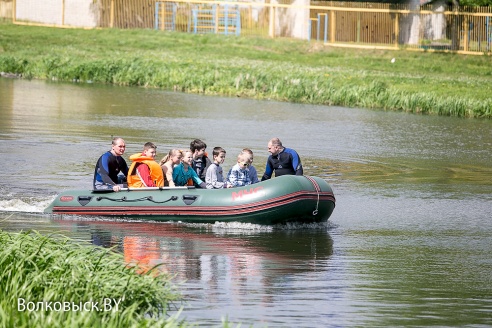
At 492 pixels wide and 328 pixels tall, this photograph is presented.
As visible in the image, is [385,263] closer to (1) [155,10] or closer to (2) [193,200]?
(2) [193,200]

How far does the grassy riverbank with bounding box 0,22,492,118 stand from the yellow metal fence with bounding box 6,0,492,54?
89.8 inches

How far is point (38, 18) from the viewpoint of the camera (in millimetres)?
54844

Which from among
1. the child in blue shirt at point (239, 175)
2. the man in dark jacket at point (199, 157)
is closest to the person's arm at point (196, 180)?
the man in dark jacket at point (199, 157)

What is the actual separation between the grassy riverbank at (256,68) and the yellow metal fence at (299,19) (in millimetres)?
2281

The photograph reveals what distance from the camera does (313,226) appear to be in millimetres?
15812

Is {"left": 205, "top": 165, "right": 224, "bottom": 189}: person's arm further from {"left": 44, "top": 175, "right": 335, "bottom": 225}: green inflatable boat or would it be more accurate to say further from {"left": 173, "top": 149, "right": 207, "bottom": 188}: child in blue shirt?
{"left": 44, "top": 175, "right": 335, "bottom": 225}: green inflatable boat

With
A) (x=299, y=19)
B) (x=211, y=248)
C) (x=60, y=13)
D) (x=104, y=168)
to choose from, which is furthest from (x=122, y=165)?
(x=60, y=13)

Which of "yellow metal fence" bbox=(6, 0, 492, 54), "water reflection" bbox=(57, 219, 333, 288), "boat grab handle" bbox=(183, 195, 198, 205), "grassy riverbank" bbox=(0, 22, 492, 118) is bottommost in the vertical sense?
"water reflection" bbox=(57, 219, 333, 288)

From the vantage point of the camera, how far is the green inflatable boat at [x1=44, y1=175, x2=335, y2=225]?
15.3 m

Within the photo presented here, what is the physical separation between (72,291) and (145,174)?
665 cm

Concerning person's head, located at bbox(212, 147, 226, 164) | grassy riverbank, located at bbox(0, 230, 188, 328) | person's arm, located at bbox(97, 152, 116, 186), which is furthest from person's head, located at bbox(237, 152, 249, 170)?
grassy riverbank, located at bbox(0, 230, 188, 328)

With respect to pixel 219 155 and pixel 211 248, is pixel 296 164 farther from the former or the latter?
pixel 211 248

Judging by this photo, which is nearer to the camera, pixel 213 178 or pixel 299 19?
pixel 213 178

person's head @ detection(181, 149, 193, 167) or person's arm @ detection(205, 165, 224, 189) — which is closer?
person's arm @ detection(205, 165, 224, 189)
